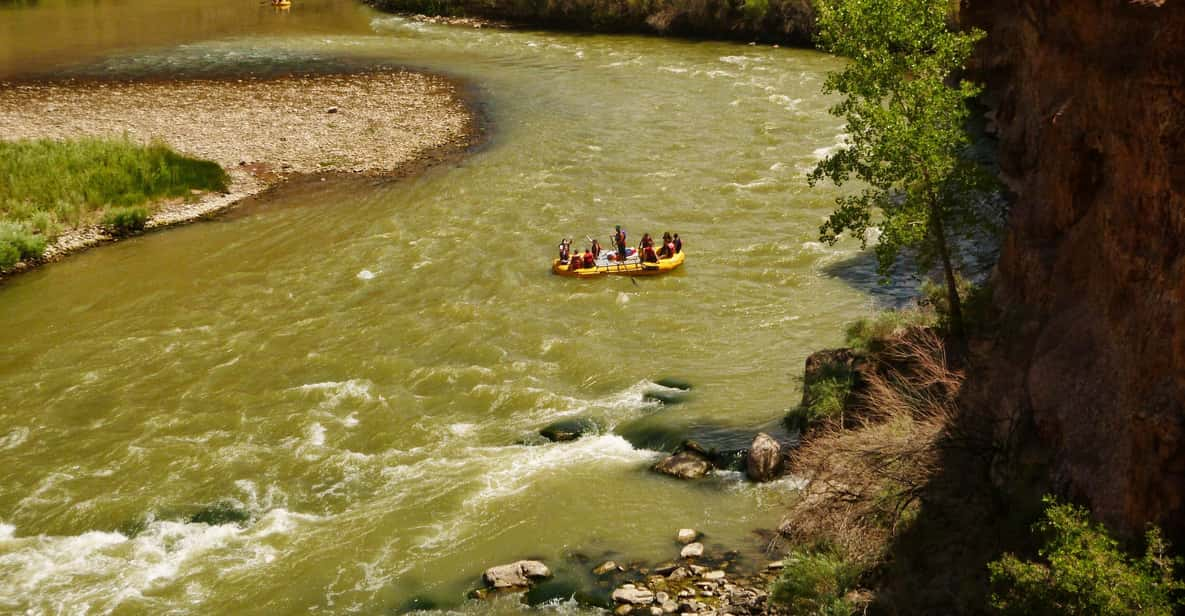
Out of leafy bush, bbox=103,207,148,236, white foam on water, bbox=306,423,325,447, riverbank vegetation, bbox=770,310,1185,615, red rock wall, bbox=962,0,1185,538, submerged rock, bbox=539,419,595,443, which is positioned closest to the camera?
riverbank vegetation, bbox=770,310,1185,615

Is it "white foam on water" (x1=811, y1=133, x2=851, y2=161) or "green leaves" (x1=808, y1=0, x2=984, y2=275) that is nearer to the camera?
"green leaves" (x1=808, y1=0, x2=984, y2=275)

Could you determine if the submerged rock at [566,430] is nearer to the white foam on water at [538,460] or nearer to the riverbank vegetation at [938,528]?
the white foam on water at [538,460]

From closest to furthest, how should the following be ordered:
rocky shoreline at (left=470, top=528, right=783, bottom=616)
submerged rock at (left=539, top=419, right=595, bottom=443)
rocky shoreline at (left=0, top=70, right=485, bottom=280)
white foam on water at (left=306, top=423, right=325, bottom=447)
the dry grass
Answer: rocky shoreline at (left=470, top=528, right=783, bottom=616) < the dry grass < submerged rock at (left=539, top=419, right=595, bottom=443) < white foam on water at (left=306, top=423, right=325, bottom=447) < rocky shoreline at (left=0, top=70, right=485, bottom=280)

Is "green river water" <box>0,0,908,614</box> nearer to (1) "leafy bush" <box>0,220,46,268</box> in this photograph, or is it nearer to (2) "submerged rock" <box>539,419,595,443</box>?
(2) "submerged rock" <box>539,419,595,443</box>

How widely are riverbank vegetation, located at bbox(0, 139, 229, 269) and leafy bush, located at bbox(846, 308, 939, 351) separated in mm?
22416

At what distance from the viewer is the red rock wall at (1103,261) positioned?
1264 centimetres

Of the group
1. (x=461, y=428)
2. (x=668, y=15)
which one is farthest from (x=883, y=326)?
(x=668, y=15)

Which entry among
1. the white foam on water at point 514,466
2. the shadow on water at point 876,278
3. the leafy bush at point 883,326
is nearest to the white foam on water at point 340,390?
the white foam on water at point 514,466

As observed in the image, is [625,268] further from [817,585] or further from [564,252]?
[817,585]

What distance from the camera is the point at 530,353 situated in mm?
25250

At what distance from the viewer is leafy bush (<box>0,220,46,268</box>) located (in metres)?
30.6

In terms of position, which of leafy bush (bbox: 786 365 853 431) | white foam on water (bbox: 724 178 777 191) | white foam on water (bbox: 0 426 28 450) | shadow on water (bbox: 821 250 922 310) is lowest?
white foam on water (bbox: 0 426 28 450)

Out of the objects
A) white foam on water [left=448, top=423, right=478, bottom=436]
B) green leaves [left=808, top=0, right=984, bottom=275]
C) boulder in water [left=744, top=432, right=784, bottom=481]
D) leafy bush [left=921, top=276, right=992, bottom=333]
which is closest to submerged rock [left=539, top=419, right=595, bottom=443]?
white foam on water [left=448, top=423, right=478, bottom=436]

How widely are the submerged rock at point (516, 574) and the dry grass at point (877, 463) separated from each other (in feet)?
12.6
